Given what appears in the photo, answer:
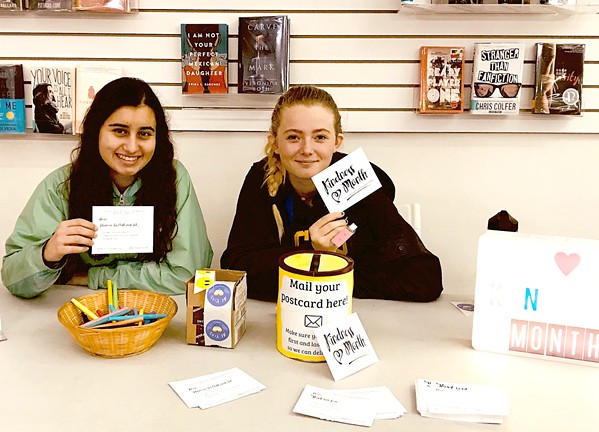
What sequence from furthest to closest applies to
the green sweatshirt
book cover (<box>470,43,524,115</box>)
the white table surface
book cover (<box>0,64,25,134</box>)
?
1. book cover (<box>0,64,25,134</box>)
2. book cover (<box>470,43,524,115</box>)
3. the green sweatshirt
4. the white table surface

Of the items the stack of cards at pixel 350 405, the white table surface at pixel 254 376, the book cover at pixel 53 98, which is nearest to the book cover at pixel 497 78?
the white table surface at pixel 254 376

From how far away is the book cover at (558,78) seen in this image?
8.68ft

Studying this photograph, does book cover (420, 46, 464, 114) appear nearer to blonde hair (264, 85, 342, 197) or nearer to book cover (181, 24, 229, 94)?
blonde hair (264, 85, 342, 197)

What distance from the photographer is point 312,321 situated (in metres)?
1.49

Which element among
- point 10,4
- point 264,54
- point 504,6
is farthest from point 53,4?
point 504,6

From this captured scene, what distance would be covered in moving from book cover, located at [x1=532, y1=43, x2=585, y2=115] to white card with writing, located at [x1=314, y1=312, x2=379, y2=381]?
1.64 metres

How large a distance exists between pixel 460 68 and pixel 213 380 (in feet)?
6.03

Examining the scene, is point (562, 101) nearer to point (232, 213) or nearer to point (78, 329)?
point (232, 213)

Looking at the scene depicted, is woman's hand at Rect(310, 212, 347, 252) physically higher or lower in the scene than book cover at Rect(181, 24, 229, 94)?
lower

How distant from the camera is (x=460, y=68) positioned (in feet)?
8.74

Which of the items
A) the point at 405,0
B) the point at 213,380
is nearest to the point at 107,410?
the point at 213,380

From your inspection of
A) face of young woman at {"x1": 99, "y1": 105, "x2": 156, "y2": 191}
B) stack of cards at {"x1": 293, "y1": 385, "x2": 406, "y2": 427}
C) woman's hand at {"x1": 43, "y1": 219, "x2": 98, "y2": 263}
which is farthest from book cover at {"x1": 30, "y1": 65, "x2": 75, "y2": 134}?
stack of cards at {"x1": 293, "y1": 385, "x2": 406, "y2": 427}

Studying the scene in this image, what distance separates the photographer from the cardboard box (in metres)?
1.57

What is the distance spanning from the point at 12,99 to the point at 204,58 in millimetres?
887
